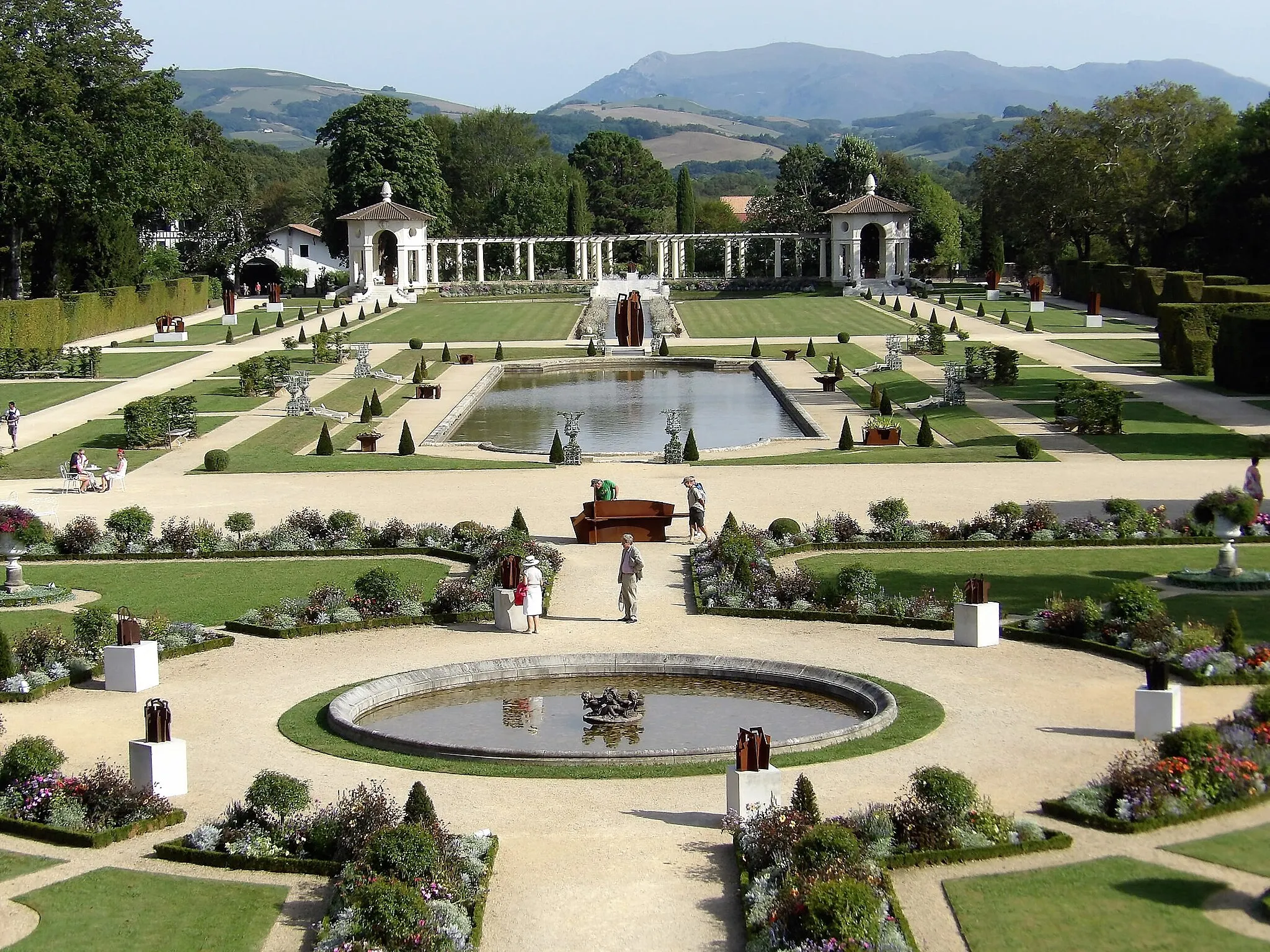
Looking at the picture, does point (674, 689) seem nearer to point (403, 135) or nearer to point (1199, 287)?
point (1199, 287)

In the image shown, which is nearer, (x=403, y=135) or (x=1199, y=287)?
(x=1199, y=287)

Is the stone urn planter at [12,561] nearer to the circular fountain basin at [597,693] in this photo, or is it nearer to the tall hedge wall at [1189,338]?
the circular fountain basin at [597,693]

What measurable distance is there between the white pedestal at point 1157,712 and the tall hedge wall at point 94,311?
5451 centimetres

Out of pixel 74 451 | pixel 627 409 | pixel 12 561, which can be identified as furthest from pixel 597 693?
pixel 627 409

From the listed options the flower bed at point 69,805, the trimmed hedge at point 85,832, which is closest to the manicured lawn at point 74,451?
the flower bed at point 69,805

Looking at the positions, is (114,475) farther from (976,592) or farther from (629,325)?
(629,325)

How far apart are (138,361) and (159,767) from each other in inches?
2053

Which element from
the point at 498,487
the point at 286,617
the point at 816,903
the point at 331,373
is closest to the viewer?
the point at 816,903

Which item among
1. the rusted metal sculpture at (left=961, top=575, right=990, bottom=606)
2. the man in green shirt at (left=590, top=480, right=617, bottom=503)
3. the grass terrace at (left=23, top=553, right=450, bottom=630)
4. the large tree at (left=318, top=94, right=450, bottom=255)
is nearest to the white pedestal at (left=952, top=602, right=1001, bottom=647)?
the rusted metal sculpture at (left=961, top=575, right=990, bottom=606)

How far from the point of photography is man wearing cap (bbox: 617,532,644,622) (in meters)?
25.6

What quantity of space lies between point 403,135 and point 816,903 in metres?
104

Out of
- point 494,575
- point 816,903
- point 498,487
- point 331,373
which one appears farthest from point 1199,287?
point 816,903

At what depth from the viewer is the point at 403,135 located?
11325 cm

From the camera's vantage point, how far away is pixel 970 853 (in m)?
15.7
